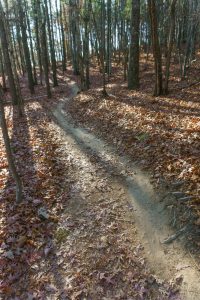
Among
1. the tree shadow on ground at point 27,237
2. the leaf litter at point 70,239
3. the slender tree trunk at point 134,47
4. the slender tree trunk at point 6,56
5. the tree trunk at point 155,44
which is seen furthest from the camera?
the slender tree trunk at point 134,47

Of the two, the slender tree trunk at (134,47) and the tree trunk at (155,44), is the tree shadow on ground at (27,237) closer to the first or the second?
the tree trunk at (155,44)

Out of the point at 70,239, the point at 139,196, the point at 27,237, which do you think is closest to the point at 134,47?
the point at 139,196

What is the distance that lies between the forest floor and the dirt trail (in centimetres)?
2

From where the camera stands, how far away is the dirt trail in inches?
170

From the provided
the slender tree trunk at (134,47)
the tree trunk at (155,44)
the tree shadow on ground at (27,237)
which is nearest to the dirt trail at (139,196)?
the tree shadow on ground at (27,237)

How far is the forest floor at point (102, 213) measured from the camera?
4.48 meters

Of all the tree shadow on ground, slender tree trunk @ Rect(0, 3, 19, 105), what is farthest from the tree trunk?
slender tree trunk @ Rect(0, 3, 19, 105)

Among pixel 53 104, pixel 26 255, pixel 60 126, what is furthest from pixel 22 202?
pixel 53 104

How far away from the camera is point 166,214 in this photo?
5.36 meters

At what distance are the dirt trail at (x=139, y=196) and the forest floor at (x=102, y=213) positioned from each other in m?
0.02

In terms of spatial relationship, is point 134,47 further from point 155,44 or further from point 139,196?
point 139,196

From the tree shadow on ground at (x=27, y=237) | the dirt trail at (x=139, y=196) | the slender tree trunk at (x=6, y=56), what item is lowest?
the tree shadow on ground at (x=27, y=237)

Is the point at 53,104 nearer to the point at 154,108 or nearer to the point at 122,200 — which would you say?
the point at 154,108

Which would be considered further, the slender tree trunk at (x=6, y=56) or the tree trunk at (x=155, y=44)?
the slender tree trunk at (x=6, y=56)
